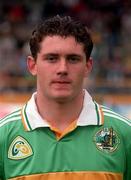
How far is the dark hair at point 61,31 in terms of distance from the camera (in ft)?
14.1

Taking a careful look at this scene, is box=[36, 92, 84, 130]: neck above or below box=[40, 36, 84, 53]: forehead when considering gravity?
below

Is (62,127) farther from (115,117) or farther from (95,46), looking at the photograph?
(95,46)

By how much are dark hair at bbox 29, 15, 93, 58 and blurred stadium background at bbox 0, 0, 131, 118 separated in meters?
8.11

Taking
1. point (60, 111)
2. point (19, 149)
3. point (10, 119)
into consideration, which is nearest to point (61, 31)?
point (60, 111)

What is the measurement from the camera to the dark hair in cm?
429

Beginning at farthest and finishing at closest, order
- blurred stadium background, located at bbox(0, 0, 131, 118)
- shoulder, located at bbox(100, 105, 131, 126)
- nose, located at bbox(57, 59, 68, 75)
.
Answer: blurred stadium background, located at bbox(0, 0, 131, 118) → shoulder, located at bbox(100, 105, 131, 126) → nose, located at bbox(57, 59, 68, 75)

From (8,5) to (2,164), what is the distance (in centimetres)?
1576

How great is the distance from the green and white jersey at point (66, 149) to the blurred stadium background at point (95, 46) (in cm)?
803

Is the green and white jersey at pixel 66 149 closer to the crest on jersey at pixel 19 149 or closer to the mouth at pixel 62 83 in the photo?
the crest on jersey at pixel 19 149

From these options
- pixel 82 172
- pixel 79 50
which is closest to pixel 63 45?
pixel 79 50

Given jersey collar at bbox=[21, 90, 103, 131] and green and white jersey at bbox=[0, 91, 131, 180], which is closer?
green and white jersey at bbox=[0, 91, 131, 180]

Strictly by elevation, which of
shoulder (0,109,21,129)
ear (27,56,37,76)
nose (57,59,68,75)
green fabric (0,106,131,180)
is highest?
ear (27,56,37,76)

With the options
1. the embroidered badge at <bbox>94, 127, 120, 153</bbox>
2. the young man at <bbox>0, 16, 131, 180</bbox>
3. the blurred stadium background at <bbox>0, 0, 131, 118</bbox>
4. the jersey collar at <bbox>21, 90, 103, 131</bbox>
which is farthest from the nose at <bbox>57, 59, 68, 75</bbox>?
the blurred stadium background at <bbox>0, 0, 131, 118</bbox>

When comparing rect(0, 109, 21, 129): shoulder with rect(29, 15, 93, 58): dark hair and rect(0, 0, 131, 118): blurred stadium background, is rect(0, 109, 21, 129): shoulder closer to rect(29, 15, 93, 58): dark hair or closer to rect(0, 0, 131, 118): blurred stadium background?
rect(29, 15, 93, 58): dark hair
